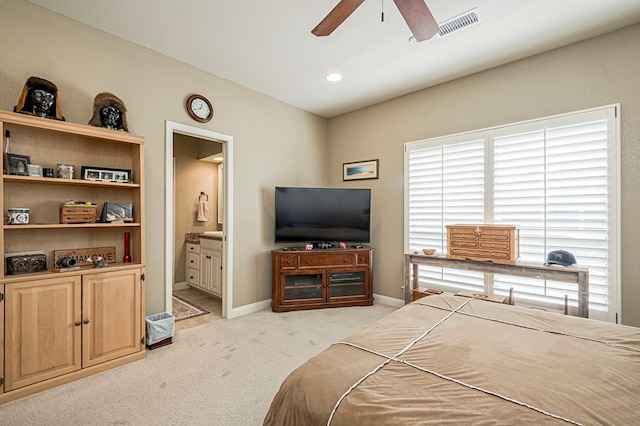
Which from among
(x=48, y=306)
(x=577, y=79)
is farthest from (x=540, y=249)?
(x=48, y=306)

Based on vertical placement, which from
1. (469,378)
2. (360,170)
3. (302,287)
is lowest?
(302,287)

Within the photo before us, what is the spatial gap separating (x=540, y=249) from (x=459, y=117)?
1.71 meters

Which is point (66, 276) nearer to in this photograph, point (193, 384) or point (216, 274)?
point (193, 384)

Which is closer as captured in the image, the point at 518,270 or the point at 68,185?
the point at 68,185

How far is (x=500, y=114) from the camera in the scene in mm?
3268

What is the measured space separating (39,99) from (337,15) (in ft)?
7.34

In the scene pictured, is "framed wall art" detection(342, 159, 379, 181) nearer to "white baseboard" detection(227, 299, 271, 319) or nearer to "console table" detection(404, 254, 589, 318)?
"console table" detection(404, 254, 589, 318)

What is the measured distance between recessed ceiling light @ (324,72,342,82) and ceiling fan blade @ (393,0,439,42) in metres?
1.52

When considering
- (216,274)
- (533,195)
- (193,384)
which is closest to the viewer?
(193,384)

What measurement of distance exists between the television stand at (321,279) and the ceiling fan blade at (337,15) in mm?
2638

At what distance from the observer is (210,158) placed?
17.2ft

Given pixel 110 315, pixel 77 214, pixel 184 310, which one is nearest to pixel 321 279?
pixel 184 310

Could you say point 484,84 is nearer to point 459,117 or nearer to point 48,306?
point 459,117

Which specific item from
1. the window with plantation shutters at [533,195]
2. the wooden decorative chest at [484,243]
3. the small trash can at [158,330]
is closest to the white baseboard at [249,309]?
the small trash can at [158,330]
